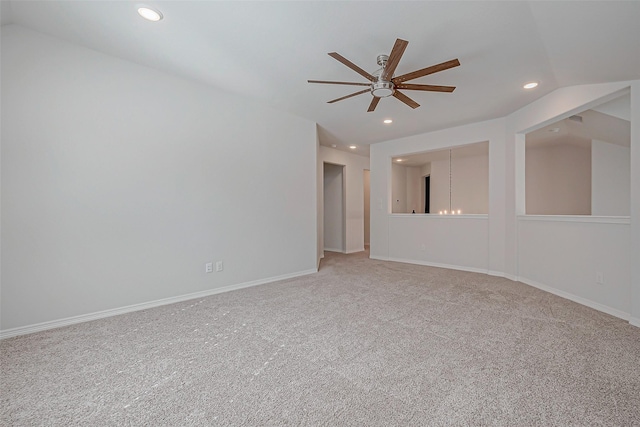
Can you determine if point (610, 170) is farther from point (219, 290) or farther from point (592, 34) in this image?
point (219, 290)

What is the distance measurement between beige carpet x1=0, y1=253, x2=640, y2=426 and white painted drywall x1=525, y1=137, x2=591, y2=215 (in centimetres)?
451

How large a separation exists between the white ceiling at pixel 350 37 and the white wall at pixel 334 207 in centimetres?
372

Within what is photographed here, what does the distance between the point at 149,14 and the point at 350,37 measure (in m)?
1.62

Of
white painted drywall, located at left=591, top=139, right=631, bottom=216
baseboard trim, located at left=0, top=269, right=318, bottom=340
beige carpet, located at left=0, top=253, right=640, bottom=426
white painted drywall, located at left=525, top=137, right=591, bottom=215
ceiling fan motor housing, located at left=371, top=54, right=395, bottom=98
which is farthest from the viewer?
white painted drywall, located at left=525, top=137, right=591, bottom=215

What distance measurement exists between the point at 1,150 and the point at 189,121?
5.18 ft

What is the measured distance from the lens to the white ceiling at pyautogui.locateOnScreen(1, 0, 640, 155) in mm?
2000

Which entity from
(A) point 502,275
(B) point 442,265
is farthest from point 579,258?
(B) point 442,265

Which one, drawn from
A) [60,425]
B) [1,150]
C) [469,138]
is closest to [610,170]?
[469,138]

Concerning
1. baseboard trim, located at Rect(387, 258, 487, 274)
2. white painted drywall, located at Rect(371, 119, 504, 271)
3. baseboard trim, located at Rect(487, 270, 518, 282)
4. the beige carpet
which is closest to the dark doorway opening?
white painted drywall, located at Rect(371, 119, 504, 271)

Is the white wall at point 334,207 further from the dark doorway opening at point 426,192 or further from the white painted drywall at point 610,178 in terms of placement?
the white painted drywall at point 610,178

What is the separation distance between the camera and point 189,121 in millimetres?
3225

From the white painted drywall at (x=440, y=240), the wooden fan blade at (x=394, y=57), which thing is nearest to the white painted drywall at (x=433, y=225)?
the white painted drywall at (x=440, y=240)

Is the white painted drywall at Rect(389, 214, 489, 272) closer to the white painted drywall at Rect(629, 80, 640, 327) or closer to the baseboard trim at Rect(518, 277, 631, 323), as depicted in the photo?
the baseboard trim at Rect(518, 277, 631, 323)

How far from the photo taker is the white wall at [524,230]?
2711 mm
